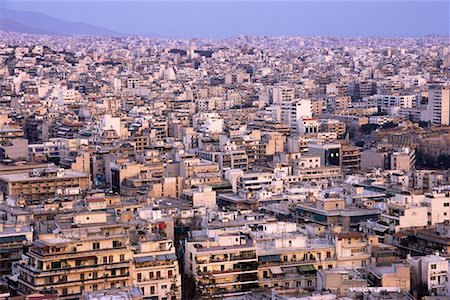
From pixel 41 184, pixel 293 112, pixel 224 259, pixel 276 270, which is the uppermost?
pixel 293 112

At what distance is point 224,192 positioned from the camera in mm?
13766

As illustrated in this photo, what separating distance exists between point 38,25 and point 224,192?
120 ft

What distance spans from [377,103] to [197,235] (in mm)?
17350

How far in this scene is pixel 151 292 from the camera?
8.55 meters

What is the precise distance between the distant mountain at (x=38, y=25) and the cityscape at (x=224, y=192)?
4466 mm

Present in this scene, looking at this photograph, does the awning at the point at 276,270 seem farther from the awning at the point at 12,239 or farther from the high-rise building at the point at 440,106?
the high-rise building at the point at 440,106

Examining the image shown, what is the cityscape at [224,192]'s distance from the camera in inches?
328

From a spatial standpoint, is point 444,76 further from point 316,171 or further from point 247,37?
point 247,37

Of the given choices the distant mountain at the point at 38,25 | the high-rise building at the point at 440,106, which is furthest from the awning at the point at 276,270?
the distant mountain at the point at 38,25

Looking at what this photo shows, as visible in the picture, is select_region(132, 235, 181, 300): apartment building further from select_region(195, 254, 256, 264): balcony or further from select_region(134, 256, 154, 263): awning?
select_region(195, 254, 256, 264): balcony

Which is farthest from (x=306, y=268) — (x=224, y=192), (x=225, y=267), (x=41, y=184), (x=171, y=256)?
(x=41, y=184)

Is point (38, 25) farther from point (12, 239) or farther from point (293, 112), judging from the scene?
point (12, 239)

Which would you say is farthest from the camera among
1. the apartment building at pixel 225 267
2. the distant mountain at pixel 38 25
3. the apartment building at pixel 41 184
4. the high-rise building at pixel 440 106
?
the distant mountain at pixel 38 25

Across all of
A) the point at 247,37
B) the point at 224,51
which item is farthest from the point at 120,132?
the point at 247,37
